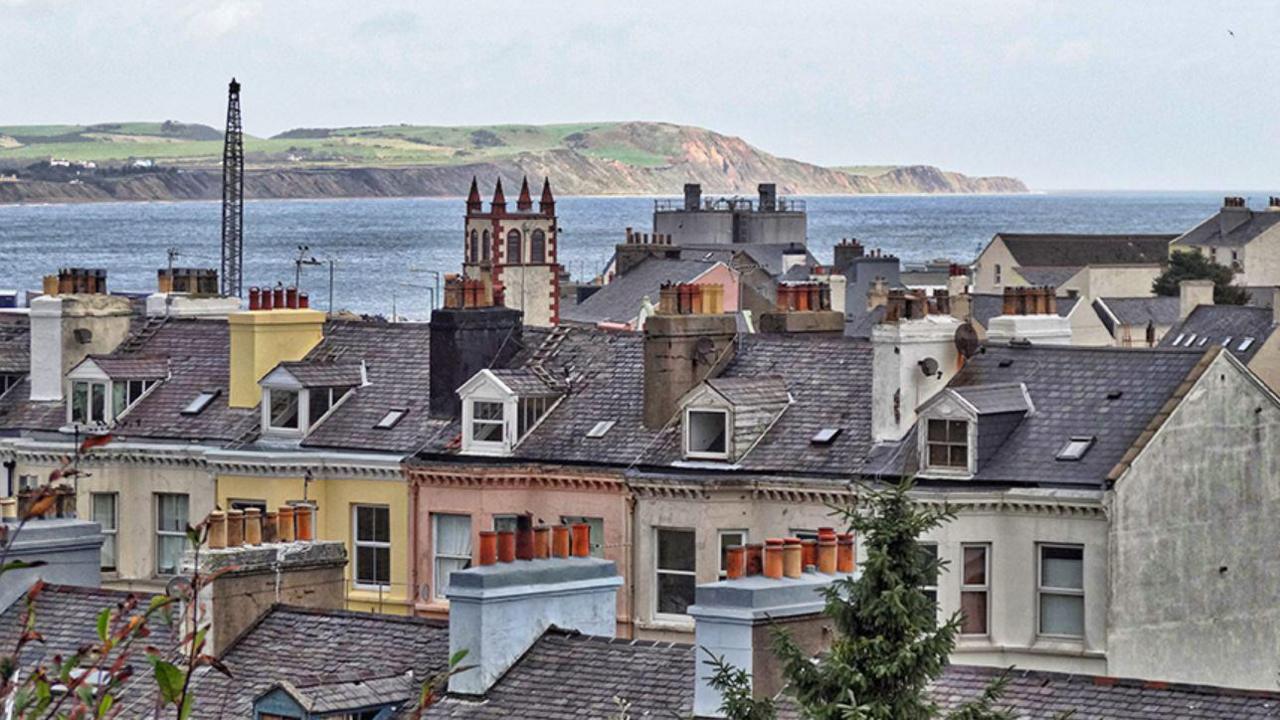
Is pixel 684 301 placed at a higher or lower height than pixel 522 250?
lower

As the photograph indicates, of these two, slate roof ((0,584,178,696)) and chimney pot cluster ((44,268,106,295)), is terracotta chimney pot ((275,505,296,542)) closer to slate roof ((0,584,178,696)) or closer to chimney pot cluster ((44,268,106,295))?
slate roof ((0,584,178,696))

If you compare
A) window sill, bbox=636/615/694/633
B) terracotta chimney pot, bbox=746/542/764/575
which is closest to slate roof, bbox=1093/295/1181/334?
window sill, bbox=636/615/694/633

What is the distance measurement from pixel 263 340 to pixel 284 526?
63.5 feet

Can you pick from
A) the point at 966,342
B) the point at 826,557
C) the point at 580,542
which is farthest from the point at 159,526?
the point at 826,557

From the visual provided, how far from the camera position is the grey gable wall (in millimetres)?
37688

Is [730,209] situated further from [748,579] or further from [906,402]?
[748,579]

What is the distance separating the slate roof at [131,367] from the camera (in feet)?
164

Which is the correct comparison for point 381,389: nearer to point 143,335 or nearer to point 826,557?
point 143,335

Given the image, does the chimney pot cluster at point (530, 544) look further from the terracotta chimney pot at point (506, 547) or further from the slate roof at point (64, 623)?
the slate roof at point (64, 623)

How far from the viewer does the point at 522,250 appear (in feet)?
311

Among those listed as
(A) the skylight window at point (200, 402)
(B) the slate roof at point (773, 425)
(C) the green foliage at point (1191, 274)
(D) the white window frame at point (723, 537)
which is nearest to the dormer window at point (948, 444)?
(B) the slate roof at point (773, 425)

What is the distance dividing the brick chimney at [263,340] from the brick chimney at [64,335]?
3.36 meters

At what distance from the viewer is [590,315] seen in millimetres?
92500

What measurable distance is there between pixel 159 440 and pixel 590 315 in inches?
1766
